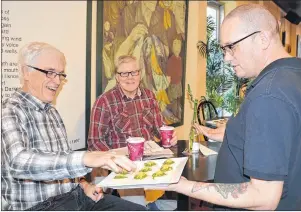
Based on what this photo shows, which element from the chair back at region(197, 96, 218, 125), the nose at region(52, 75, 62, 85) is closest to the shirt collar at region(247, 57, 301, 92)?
the nose at region(52, 75, 62, 85)

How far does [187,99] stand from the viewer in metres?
4.00

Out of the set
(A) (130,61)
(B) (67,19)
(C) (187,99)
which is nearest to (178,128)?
(C) (187,99)

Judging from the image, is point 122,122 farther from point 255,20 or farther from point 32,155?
point 255,20

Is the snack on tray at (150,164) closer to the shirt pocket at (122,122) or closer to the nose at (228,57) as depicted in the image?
the nose at (228,57)

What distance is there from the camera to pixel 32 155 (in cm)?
131

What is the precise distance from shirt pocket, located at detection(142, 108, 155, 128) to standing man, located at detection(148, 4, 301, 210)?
1360mm

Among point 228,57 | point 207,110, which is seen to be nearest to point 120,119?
point 228,57

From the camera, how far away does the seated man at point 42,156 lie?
1310mm

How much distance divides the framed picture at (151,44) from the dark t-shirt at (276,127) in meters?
1.72

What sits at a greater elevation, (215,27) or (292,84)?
(215,27)

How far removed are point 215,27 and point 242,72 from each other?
12.0ft

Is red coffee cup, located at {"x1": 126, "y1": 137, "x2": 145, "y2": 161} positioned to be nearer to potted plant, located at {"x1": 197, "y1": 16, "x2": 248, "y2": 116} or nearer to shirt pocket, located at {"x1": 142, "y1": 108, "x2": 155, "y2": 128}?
shirt pocket, located at {"x1": 142, "y1": 108, "x2": 155, "y2": 128}

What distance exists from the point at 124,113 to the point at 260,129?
1623 mm

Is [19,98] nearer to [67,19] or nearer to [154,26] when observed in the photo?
[67,19]
